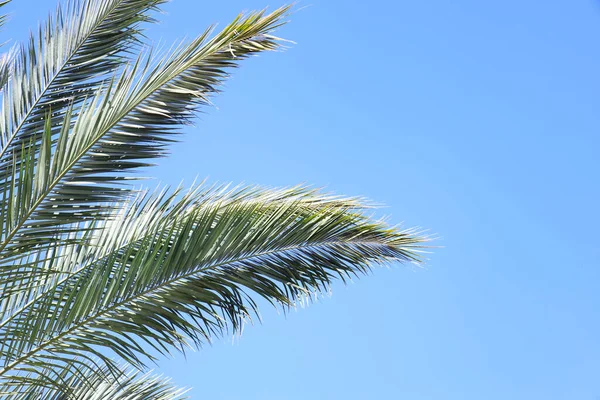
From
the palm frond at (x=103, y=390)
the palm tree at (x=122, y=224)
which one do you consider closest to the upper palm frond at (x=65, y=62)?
the palm tree at (x=122, y=224)

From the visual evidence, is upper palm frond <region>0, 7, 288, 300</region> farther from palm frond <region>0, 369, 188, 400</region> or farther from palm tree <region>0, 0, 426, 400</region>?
palm frond <region>0, 369, 188, 400</region>

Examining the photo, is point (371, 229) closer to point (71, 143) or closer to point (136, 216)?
point (136, 216)

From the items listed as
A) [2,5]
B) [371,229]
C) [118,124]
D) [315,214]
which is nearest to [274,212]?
[315,214]

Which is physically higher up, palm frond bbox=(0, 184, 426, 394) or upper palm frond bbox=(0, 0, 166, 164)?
upper palm frond bbox=(0, 0, 166, 164)

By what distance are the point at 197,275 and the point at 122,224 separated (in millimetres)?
1051

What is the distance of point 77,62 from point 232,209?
66.7 inches

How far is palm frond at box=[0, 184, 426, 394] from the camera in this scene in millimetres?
3857

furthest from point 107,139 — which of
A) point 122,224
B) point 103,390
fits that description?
point 103,390

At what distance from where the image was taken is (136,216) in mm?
5020

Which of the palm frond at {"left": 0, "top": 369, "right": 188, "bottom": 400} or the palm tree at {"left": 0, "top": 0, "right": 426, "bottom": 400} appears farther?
the palm frond at {"left": 0, "top": 369, "right": 188, "bottom": 400}

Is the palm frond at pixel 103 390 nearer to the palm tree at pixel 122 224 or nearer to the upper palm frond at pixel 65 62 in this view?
the palm tree at pixel 122 224

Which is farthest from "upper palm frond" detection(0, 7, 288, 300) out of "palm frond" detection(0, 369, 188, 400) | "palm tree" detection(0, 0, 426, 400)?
"palm frond" detection(0, 369, 188, 400)

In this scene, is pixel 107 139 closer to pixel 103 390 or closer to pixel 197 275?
pixel 197 275

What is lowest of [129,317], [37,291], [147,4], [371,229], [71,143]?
[129,317]
